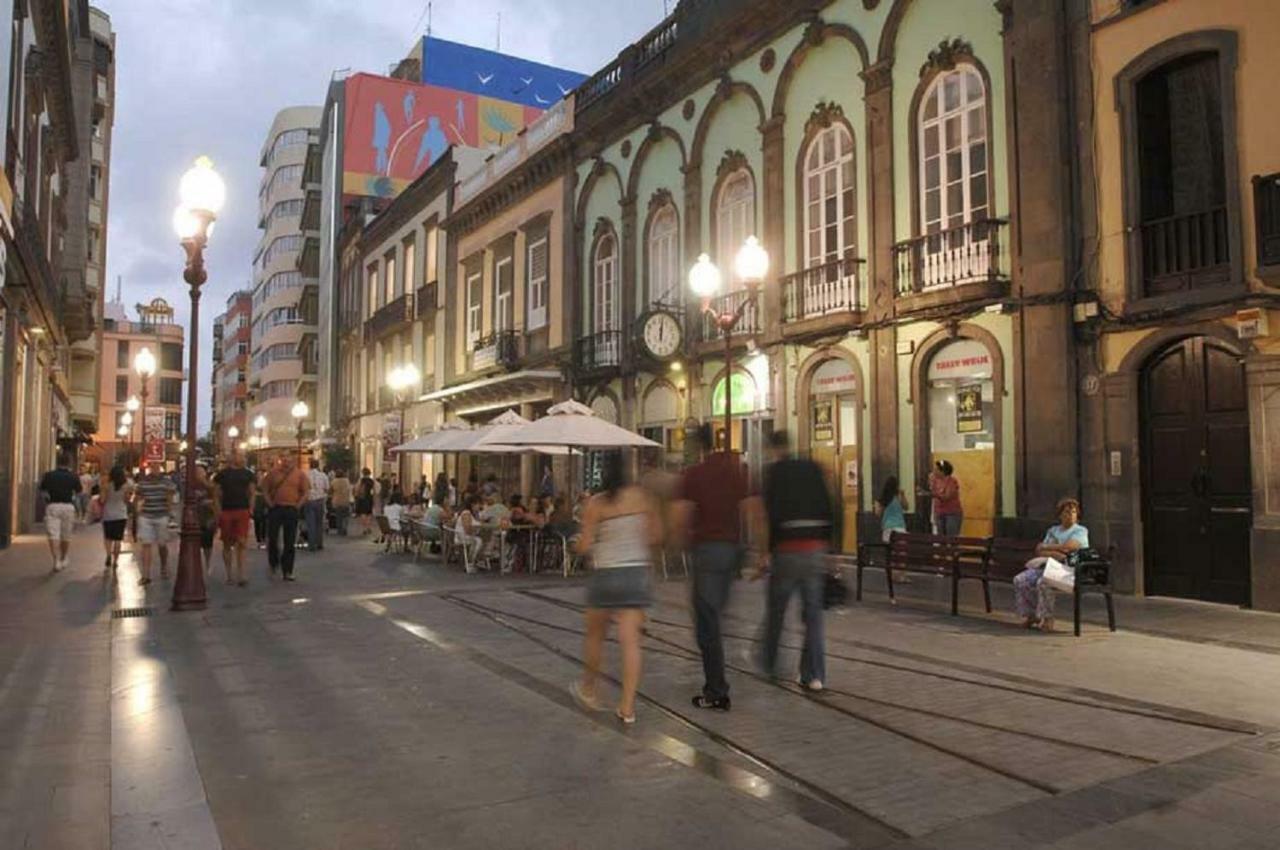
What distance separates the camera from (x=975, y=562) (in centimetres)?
1045

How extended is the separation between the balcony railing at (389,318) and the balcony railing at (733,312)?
1957cm

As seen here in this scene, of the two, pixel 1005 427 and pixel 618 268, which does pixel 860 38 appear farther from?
pixel 618 268

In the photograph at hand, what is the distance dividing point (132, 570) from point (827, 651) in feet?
38.3

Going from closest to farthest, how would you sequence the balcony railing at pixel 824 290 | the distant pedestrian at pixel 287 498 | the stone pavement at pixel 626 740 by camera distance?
the stone pavement at pixel 626 740
the distant pedestrian at pixel 287 498
the balcony railing at pixel 824 290

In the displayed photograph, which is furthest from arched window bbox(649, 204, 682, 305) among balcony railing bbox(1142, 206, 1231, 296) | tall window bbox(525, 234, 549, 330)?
balcony railing bbox(1142, 206, 1231, 296)

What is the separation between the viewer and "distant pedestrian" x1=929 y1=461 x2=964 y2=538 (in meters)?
13.5

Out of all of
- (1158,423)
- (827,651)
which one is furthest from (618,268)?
(827,651)

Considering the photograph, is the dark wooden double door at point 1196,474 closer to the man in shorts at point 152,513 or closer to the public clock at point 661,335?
the public clock at point 661,335

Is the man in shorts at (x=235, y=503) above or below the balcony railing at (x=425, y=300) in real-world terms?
below

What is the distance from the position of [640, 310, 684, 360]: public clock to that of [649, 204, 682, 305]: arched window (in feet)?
2.59

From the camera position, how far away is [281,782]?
16.0 ft

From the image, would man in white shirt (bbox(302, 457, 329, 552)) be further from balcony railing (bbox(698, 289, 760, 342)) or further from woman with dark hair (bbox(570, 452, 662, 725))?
woman with dark hair (bbox(570, 452, 662, 725))

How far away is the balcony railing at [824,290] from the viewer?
16172 mm

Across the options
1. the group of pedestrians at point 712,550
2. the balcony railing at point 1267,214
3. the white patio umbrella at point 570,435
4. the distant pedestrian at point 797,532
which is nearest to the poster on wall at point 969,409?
the balcony railing at point 1267,214
